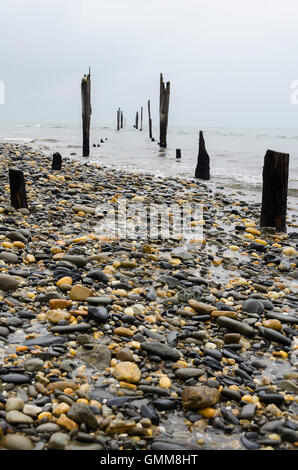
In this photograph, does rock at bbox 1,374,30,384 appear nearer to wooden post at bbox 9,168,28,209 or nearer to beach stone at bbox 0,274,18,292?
beach stone at bbox 0,274,18,292

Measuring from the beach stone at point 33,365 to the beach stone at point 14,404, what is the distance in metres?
Answer: 0.33

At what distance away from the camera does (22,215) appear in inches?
236

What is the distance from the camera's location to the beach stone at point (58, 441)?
1.85m

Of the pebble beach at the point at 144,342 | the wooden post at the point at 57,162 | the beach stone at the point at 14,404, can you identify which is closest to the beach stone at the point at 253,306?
the pebble beach at the point at 144,342

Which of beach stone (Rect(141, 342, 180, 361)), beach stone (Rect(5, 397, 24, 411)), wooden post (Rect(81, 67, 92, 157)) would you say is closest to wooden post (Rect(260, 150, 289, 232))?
beach stone (Rect(141, 342, 180, 361))

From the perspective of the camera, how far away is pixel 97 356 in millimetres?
2652

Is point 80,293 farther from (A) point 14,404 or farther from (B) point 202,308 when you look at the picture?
(A) point 14,404

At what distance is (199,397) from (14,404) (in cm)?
103

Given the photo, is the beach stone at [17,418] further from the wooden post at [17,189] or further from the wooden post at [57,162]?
the wooden post at [57,162]

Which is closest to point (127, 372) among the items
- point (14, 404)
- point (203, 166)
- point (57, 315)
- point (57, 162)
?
point (14, 404)

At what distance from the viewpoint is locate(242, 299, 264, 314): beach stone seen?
3492 mm

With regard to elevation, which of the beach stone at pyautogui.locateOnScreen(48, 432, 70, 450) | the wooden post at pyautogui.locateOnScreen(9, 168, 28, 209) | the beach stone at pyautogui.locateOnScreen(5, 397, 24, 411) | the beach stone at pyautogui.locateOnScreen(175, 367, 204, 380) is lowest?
the beach stone at pyautogui.locateOnScreen(175, 367, 204, 380)
